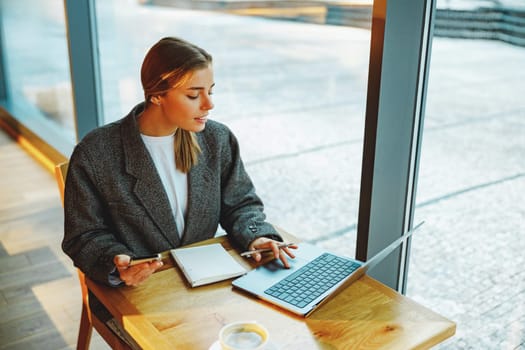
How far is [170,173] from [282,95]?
7.47 ft

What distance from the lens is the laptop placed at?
1396mm

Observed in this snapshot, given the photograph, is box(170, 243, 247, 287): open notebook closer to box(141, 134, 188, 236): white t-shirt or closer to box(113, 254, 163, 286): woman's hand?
box(113, 254, 163, 286): woman's hand

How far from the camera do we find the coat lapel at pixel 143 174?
170 cm

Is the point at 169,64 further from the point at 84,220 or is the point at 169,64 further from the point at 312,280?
the point at 312,280

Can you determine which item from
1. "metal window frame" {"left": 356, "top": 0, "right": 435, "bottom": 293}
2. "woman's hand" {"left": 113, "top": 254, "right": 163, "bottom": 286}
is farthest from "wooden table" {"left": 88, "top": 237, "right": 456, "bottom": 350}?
"metal window frame" {"left": 356, "top": 0, "right": 435, "bottom": 293}

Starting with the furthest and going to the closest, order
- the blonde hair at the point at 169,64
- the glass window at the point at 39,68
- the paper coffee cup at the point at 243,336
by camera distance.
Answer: the glass window at the point at 39,68
the blonde hair at the point at 169,64
the paper coffee cup at the point at 243,336

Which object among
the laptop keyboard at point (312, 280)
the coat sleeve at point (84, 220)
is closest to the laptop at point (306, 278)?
the laptop keyboard at point (312, 280)

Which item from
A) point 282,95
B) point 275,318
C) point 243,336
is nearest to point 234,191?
point 275,318

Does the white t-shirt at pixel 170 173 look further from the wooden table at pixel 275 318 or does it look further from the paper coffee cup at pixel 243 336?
the paper coffee cup at pixel 243 336

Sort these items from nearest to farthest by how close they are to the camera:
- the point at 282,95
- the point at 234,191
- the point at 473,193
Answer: the point at 234,191 → the point at 473,193 → the point at 282,95

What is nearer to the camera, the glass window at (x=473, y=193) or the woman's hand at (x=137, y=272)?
the woman's hand at (x=137, y=272)

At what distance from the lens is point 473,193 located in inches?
79.7

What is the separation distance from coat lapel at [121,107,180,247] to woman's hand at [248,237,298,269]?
0.91 feet

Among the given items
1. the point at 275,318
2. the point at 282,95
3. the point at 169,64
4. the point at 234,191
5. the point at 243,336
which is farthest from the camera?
the point at 282,95
